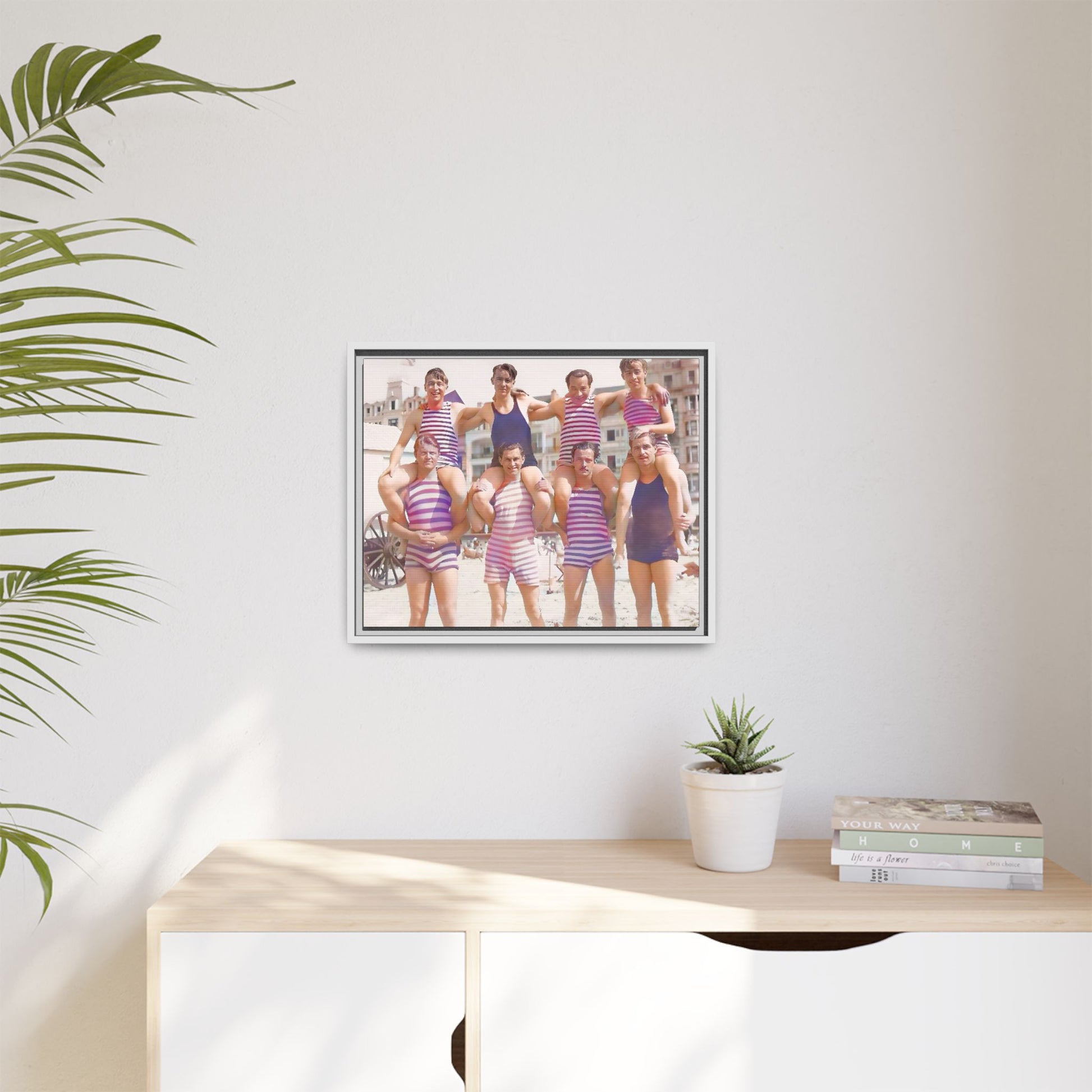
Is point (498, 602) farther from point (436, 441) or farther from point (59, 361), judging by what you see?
point (59, 361)

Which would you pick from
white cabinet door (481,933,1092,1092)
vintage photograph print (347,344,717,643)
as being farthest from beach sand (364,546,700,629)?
white cabinet door (481,933,1092,1092)

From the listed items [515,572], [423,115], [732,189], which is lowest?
[515,572]

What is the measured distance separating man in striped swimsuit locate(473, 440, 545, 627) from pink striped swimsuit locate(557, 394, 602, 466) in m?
0.09

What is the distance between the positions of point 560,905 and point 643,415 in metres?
0.89

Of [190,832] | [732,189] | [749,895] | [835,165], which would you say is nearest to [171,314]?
[190,832]

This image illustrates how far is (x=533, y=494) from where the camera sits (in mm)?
1798

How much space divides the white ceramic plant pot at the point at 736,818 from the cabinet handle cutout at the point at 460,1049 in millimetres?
473

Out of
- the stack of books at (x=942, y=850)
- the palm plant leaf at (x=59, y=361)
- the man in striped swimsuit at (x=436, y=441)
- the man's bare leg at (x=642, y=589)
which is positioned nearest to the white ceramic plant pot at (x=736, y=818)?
the stack of books at (x=942, y=850)

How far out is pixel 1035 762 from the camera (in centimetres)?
180

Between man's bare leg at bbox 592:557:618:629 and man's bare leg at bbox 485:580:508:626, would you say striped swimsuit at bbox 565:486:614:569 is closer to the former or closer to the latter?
man's bare leg at bbox 592:557:618:629

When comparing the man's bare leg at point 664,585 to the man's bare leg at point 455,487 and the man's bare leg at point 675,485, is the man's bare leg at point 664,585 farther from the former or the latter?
the man's bare leg at point 455,487

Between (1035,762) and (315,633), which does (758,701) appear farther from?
(315,633)

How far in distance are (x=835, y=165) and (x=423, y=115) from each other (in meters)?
0.79

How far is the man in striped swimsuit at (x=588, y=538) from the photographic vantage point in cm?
179
